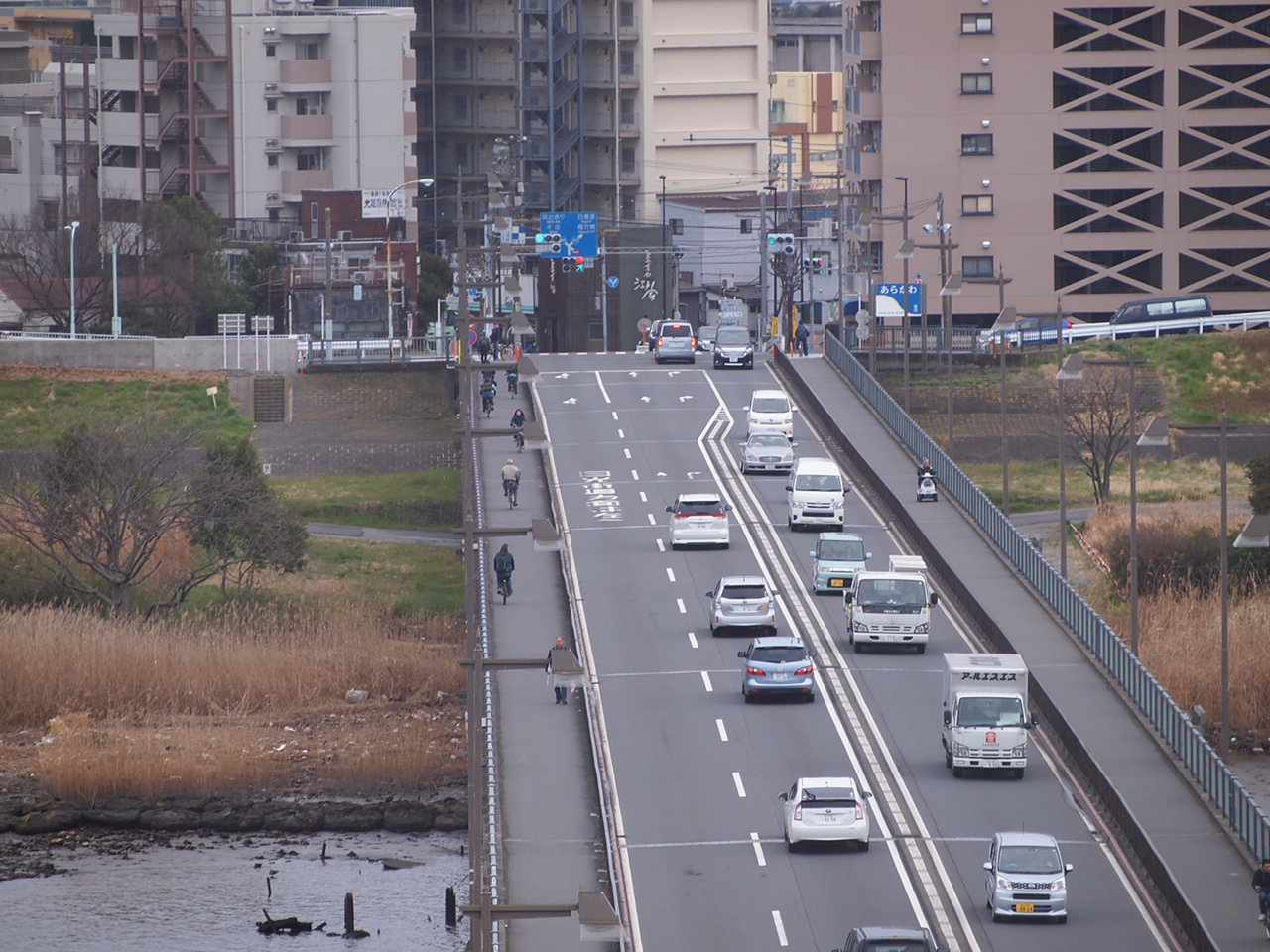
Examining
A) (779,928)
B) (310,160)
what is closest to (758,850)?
(779,928)

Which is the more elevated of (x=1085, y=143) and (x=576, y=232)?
(x=1085, y=143)

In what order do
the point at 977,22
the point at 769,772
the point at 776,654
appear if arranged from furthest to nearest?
1. the point at 977,22
2. the point at 776,654
3. the point at 769,772

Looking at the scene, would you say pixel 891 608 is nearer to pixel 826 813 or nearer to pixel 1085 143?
pixel 826 813

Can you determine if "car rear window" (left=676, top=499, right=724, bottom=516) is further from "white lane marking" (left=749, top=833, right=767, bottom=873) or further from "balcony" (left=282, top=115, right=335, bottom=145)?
"balcony" (left=282, top=115, right=335, bottom=145)

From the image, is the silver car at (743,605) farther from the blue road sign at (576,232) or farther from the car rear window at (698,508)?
the blue road sign at (576,232)

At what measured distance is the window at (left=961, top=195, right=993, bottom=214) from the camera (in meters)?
106

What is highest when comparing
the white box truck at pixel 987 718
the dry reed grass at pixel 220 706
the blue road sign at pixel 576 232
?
the blue road sign at pixel 576 232

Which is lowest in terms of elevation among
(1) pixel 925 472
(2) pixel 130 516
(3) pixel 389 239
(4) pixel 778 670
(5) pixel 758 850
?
(5) pixel 758 850

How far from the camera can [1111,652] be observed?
45.2 meters

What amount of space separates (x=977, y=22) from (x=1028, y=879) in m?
79.6

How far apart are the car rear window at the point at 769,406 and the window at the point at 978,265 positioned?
37.2 metres

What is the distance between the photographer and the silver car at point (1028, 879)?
32.3 meters

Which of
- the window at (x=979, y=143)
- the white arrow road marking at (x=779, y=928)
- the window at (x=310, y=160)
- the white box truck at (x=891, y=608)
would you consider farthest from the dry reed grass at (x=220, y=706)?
the window at (x=310, y=160)

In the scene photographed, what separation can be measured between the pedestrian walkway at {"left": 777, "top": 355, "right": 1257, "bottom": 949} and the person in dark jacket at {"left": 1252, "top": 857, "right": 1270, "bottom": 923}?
0.26m
